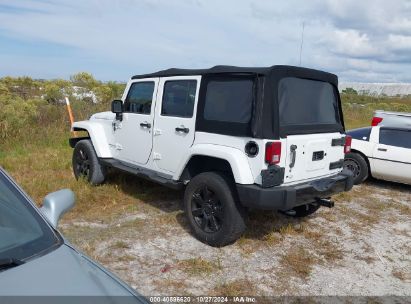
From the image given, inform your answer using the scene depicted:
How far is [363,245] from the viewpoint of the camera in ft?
16.1

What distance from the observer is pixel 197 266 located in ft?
13.3

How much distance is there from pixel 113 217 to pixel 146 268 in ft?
5.03

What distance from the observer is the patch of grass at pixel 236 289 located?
3590mm

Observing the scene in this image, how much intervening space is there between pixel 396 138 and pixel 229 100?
4834mm

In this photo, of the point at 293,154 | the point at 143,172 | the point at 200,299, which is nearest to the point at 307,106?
the point at 293,154

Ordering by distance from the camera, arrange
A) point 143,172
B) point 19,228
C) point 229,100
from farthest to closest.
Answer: point 143,172
point 229,100
point 19,228

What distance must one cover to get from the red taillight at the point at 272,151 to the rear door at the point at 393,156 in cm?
452

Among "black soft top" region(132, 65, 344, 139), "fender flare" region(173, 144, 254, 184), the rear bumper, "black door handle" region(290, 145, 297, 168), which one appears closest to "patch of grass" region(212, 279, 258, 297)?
the rear bumper

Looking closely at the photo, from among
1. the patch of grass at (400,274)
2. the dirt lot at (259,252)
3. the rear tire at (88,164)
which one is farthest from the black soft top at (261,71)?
the patch of grass at (400,274)

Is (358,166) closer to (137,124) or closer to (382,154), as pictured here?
(382,154)

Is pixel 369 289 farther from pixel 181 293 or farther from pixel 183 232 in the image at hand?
pixel 183 232

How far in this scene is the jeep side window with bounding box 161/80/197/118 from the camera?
16.0 feet

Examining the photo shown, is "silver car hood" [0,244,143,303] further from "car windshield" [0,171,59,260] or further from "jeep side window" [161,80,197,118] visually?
"jeep side window" [161,80,197,118]

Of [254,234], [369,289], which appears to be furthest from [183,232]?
[369,289]
